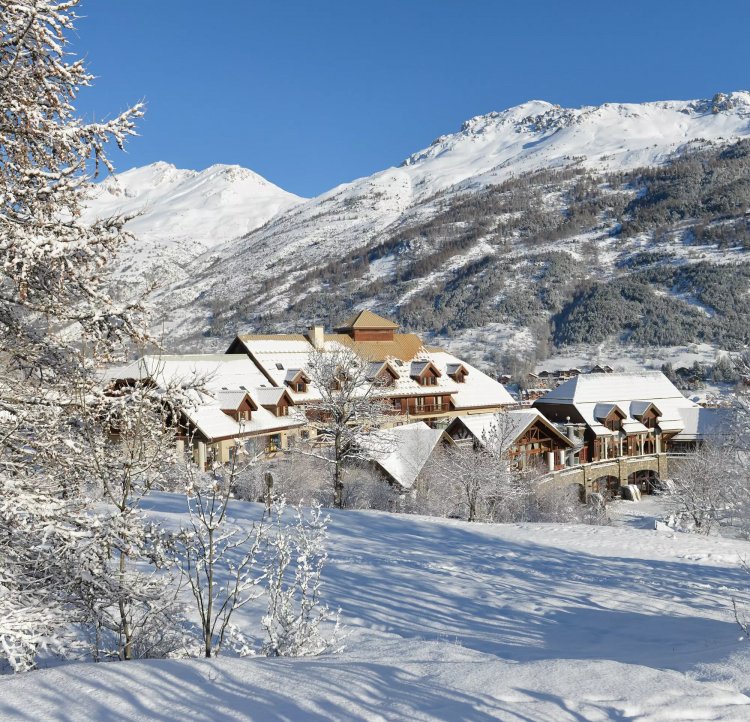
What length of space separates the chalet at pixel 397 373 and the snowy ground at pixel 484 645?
85.8ft

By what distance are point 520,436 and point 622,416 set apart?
13.4m

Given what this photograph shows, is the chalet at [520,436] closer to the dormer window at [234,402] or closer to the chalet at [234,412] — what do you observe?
the chalet at [234,412]

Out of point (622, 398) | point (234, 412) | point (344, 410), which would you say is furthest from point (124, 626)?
point (622, 398)


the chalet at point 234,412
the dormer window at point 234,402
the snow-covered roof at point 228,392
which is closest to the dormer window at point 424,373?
the snow-covered roof at point 228,392

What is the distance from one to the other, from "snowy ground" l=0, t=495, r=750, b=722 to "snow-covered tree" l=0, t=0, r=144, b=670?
Answer: 4.50 feet

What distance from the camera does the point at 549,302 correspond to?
165750 millimetres

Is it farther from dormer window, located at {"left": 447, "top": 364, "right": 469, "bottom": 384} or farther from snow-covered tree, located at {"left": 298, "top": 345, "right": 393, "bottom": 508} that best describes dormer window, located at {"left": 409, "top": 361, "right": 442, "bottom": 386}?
snow-covered tree, located at {"left": 298, "top": 345, "right": 393, "bottom": 508}

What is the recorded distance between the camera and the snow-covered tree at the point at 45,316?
6.93 meters

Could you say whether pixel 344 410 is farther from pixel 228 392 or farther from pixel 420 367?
pixel 420 367

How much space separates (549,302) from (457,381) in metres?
117

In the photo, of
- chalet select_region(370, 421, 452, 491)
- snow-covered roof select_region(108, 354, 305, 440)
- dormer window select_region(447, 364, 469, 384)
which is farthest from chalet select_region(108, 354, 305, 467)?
dormer window select_region(447, 364, 469, 384)

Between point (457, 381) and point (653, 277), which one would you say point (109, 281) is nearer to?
point (457, 381)

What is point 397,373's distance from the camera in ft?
172

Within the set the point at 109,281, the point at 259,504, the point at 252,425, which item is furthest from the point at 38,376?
the point at 252,425
